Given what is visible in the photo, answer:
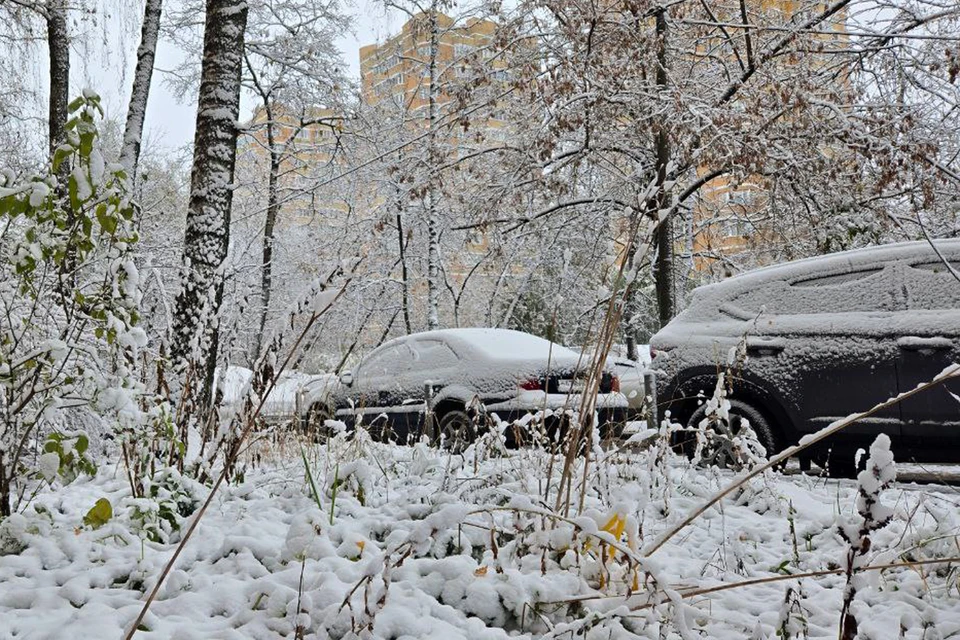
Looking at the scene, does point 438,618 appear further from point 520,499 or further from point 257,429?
point 257,429

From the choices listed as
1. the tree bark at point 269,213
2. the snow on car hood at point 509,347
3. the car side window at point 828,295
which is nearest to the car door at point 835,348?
the car side window at point 828,295

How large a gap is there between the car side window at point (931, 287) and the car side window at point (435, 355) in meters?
4.01

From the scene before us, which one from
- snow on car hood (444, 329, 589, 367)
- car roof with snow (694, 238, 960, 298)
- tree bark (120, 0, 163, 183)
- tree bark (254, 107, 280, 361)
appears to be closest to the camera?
car roof with snow (694, 238, 960, 298)

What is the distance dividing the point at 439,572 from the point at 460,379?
5.21 metres

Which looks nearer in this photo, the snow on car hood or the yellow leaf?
the yellow leaf

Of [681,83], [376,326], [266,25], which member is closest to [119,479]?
[681,83]

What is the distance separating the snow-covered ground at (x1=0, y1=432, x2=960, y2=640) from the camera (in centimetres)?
169

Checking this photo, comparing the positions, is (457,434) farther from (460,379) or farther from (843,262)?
(460,379)

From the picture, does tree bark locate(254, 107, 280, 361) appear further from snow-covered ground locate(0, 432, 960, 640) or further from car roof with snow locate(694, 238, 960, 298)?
snow-covered ground locate(0, 432, 960, 640)

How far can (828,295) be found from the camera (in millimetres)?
5422

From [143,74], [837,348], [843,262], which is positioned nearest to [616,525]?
[837,348]

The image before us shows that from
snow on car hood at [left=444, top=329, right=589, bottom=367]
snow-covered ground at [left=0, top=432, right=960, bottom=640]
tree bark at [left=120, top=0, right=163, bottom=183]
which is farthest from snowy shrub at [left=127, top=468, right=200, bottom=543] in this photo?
tree bark at [left=120, top=0, right=163, bottom=183]

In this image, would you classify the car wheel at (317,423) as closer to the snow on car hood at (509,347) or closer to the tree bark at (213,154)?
the tree bark at (213,154)

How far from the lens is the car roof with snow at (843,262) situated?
514cm
